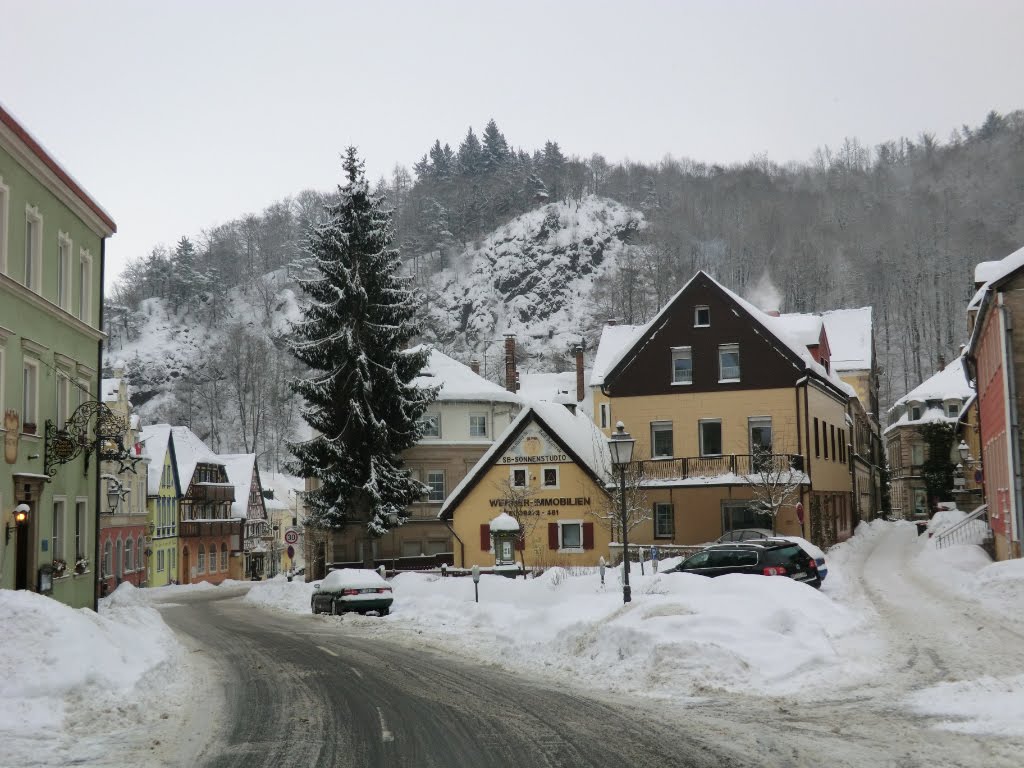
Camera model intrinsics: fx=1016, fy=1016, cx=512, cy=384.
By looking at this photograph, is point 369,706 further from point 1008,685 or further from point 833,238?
point 833,238

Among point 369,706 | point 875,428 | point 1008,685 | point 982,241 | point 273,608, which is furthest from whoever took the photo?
point 982,241

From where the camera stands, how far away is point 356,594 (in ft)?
97.6

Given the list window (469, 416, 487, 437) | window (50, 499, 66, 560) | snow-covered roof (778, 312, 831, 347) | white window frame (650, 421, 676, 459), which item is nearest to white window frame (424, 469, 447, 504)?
window (469, 416, 487, 437)

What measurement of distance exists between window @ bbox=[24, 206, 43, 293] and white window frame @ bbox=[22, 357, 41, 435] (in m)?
1.67

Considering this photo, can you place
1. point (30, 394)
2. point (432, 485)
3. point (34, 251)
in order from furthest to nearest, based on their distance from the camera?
point (432, 485)
point (34, 251)
point (30, 394)

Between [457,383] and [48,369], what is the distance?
1237 inches

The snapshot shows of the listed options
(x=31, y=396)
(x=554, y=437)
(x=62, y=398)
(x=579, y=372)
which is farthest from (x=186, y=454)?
(x=31, y=396)

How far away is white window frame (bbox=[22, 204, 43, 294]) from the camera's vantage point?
2235 cm

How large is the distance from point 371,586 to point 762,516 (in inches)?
642

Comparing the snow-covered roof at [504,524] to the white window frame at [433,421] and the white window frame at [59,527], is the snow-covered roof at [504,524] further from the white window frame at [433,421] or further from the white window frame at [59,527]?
the white window frame at [433,421]

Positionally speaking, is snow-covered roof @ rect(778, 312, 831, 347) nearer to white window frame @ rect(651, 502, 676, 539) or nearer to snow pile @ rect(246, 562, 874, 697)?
white window frame @ rect(651, 502, 676, 539)

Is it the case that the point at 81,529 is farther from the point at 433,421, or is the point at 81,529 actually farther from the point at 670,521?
the point at 433,421

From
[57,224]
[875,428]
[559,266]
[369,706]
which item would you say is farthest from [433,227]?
[369,706]

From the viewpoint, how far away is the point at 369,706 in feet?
44.2
